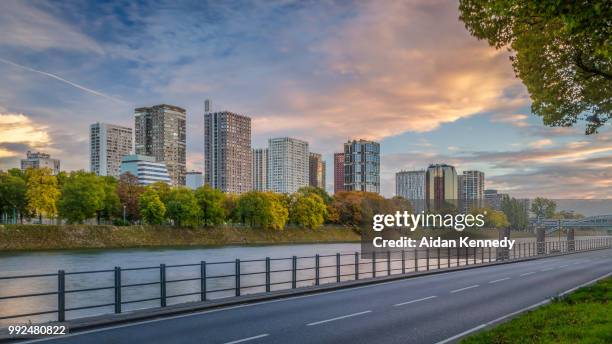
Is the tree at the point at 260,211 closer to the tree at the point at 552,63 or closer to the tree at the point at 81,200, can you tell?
the tree at the point at 81,200

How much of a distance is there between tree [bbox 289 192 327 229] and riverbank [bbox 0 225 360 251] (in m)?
2.71

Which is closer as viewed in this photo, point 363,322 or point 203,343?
point 203,343

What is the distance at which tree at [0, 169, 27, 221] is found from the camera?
105m

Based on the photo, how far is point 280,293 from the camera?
21.1m

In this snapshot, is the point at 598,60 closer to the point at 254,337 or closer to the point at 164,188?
the point at 254,337

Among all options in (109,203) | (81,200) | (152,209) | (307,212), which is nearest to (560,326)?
(81,200)

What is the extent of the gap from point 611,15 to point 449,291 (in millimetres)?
13608

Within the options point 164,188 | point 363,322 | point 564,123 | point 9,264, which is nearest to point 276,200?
point 164,188

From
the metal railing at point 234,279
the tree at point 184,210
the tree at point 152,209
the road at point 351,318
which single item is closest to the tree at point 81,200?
the tree at point 152,209

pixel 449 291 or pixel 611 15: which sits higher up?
pixel 611 15

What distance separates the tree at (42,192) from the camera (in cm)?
10475

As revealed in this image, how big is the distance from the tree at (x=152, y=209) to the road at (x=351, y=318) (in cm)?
9467

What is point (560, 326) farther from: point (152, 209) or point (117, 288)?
point (152, 209)

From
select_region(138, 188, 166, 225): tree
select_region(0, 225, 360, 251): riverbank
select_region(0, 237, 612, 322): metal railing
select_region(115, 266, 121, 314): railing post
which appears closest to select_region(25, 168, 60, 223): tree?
select_region(0, 225, 360, 251): riverbank
